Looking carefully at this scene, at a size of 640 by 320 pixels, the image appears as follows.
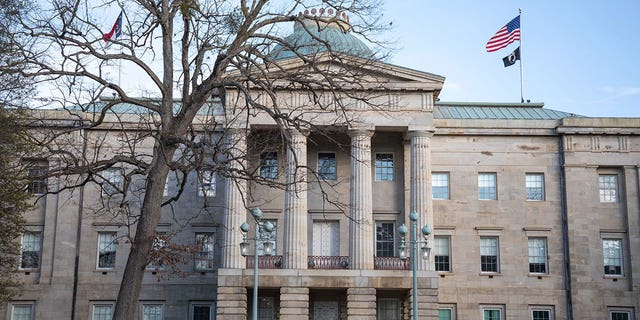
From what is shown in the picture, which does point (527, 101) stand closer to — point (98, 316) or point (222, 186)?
point (222, 186)

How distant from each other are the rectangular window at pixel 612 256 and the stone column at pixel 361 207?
43.3 ft

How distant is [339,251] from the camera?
150ft

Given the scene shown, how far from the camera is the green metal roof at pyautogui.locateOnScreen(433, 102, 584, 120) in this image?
1993 inches

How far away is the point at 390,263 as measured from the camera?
144ft

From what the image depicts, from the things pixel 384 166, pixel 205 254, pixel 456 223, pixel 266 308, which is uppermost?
pixel 384 166

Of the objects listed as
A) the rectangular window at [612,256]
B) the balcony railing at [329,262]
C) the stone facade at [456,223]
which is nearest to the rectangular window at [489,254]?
the stone facade at [456,223]

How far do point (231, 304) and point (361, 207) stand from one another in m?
7.67

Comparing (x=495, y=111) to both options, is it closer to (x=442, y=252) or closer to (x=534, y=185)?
(x=534, y=185)

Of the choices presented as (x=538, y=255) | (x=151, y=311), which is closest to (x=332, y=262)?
(x=151, y=311)

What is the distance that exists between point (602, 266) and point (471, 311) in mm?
7361

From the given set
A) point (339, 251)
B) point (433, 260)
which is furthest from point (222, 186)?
point (433, 260)

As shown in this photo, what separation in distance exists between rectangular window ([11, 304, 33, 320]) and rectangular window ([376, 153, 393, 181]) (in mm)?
19543

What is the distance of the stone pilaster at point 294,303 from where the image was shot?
4172cm

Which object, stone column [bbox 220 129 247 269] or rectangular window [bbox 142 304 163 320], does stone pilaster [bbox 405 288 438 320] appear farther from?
rectangular window [bbox 142 304 163 320]
